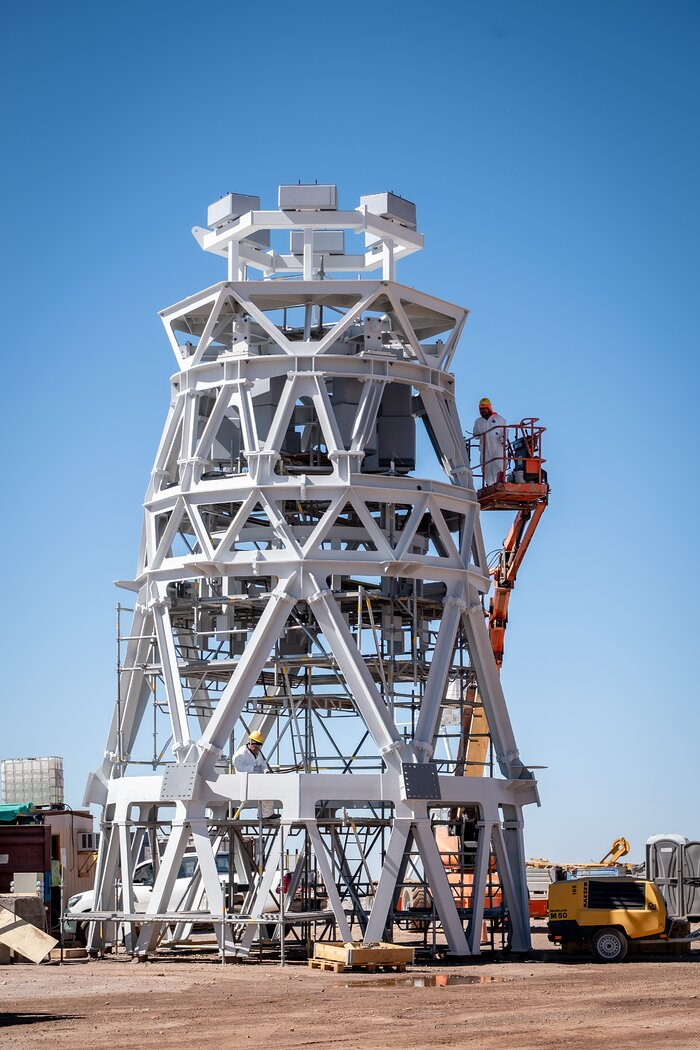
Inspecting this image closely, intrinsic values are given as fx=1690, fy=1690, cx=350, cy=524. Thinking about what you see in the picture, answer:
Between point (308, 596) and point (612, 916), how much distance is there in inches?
411

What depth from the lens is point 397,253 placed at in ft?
148

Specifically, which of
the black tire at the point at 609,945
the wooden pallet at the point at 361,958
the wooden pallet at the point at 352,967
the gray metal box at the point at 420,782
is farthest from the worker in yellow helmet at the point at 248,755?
the black tire at the point at 609,945

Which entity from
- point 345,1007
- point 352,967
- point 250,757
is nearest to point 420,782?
point 250,757

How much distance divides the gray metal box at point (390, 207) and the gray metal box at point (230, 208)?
2896mm

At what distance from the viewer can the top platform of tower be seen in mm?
42719

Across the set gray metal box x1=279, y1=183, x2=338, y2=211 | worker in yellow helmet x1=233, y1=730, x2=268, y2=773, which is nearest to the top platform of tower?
gray metal box x1=279, y1=183, x2=338, y2=211

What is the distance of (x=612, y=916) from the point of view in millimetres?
39969

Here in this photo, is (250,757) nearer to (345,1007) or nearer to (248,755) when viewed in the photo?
(248,755)

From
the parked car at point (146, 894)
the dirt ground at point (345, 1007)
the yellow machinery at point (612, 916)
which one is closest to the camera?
the dirt ground at point (345, 1007)

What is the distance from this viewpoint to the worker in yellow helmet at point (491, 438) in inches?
1886

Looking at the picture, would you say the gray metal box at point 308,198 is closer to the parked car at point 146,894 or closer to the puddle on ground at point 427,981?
the parked car at point 146,894

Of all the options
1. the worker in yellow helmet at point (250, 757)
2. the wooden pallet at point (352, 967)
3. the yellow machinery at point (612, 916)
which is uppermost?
the worker in yellow helmet at point (250, 757)

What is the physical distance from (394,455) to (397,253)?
219 inches

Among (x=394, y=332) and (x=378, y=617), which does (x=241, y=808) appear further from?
(x=394, y=332)
